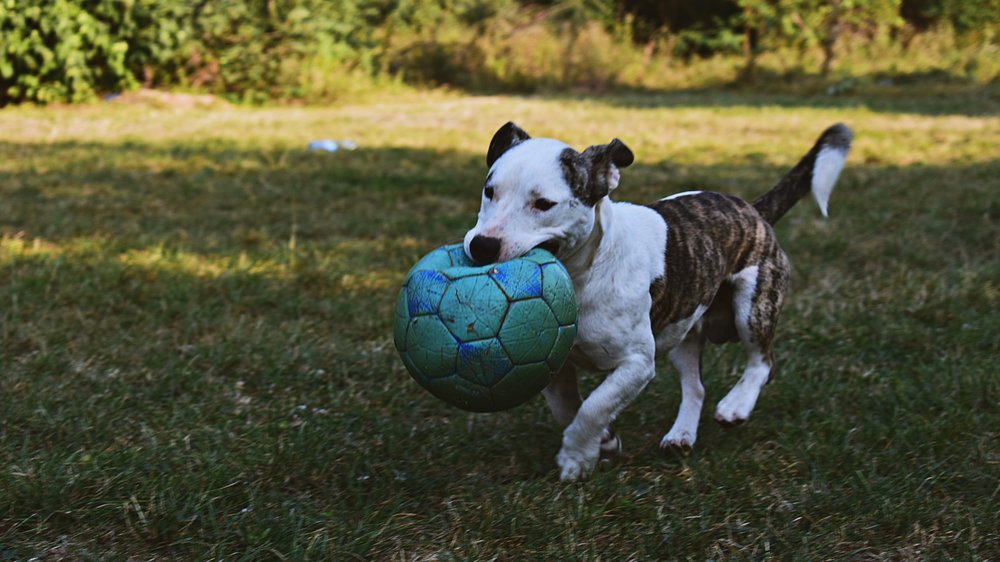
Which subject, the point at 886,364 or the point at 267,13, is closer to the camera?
the point at 886,364

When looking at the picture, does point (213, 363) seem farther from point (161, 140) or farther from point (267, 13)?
point (267, 13)

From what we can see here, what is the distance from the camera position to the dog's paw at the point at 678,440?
138 inches

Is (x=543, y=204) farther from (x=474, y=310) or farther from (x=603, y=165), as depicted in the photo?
(x=474, y=310)

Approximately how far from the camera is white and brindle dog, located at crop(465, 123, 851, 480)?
118 inches

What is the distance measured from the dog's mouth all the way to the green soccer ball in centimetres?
14

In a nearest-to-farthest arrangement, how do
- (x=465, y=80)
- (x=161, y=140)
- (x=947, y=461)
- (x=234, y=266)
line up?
(x=947, y=461)
(x=234, y=266)
(x=161, y=140)
(x=465, y=80)

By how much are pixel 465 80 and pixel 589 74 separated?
2.41 m

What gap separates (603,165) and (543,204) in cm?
28

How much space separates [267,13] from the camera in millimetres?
14383

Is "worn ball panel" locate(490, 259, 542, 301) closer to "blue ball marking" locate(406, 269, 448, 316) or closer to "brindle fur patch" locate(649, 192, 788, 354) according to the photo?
"blue ball marking" locate(406, 269, 448, 316)

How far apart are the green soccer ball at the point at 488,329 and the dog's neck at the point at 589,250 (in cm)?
31

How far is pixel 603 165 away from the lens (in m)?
3.12

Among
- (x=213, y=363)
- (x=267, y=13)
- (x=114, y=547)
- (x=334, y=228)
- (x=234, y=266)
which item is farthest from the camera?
(x=267, y=13)

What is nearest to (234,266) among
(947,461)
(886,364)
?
(886,364)
